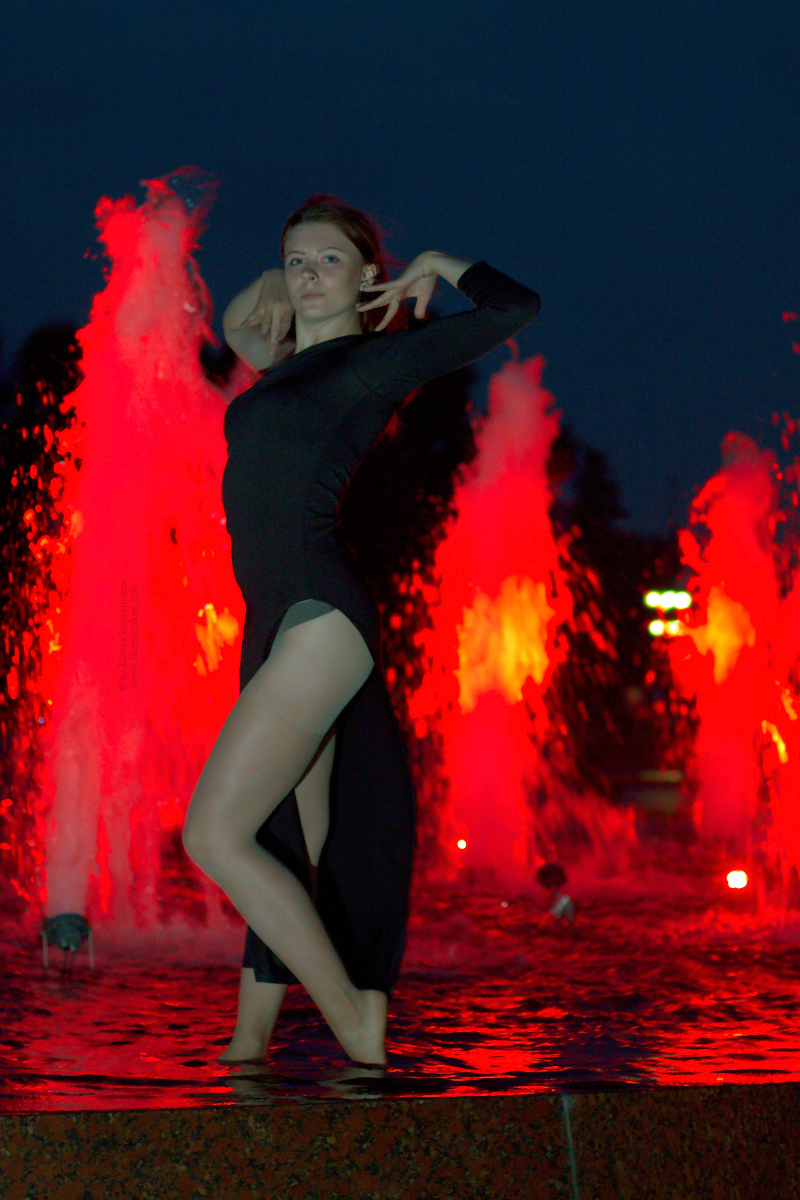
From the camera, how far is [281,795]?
288cm

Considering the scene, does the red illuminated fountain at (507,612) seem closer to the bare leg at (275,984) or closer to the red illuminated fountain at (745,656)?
the red illuminated fountain at (745,656)

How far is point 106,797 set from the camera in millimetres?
8234

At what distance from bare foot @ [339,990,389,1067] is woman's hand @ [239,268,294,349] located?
1496 mm

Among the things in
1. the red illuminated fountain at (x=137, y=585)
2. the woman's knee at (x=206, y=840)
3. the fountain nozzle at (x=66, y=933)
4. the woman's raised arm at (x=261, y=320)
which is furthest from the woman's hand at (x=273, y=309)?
the red illuminated fountain at (x=137, y=585)

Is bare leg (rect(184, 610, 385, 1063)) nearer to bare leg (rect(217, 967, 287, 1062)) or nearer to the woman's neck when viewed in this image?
bare leg (rect(217, 967, 287, 1062))

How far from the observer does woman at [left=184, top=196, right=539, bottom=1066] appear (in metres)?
2.84

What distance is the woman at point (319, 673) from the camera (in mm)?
2842

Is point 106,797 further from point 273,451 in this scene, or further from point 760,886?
point 273,451

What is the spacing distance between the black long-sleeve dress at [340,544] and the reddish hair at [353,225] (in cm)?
26

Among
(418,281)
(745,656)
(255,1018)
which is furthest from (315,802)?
(745,656)

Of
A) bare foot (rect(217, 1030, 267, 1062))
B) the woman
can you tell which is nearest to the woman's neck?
the woman

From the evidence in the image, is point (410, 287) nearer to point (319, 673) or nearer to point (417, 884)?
point (319, 673)

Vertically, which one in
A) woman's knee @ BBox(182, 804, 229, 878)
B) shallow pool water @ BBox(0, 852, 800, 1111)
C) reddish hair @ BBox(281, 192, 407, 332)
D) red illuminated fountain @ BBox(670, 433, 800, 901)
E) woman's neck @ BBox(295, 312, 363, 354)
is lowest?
shallow pool water @ BBox(0, 852, 800, 1111)

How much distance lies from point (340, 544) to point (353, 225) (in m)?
0.76
